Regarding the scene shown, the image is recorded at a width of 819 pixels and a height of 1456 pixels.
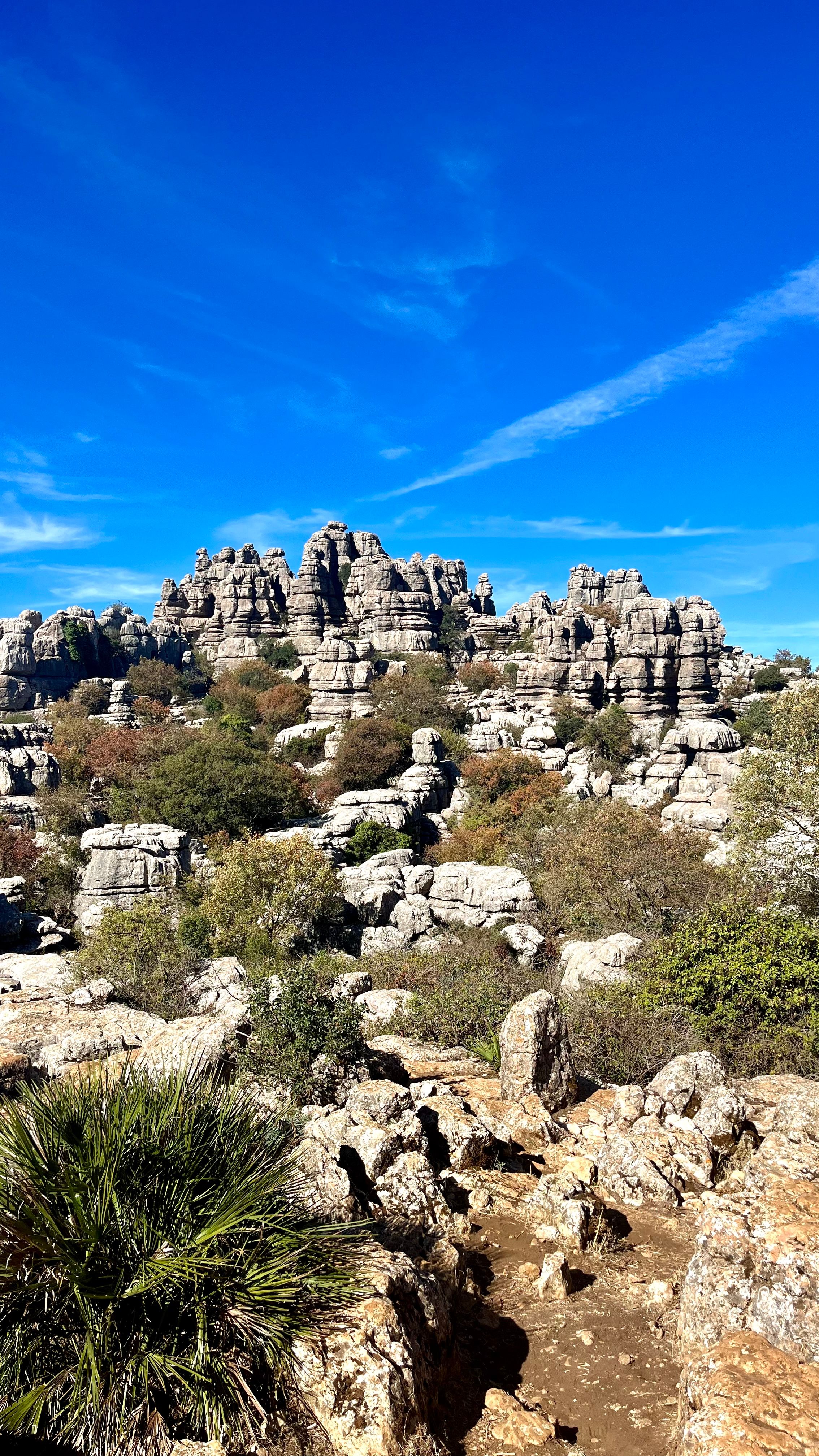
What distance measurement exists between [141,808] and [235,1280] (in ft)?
86.9

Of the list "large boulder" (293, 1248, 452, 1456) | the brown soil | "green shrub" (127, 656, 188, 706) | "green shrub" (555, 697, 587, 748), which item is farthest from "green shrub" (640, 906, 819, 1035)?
"green shrub" (127, 656, 188, 706)

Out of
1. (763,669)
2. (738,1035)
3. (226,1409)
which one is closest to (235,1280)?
(226,1409)

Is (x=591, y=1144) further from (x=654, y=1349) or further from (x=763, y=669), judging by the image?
(x=763, y=669)

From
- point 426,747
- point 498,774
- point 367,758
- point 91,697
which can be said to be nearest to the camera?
point 498,774

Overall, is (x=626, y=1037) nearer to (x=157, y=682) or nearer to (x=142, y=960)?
(x=142, y=960)

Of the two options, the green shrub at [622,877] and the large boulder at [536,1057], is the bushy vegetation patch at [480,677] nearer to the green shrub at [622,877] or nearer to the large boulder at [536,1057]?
the green shrub at [622,877]

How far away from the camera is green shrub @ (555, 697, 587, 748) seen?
4147 cm

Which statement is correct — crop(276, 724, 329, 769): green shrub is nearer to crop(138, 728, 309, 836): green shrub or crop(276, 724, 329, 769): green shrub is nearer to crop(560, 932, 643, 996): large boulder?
crop(138, 728, 309, 836): green shrub

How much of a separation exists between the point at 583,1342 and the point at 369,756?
3094cm

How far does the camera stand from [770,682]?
5381 cm

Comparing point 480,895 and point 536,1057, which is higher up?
point 536,1057

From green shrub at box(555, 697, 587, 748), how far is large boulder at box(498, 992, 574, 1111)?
3271 cm

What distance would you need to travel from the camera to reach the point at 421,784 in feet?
107

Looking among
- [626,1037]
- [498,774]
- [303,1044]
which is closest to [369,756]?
[498,774]
